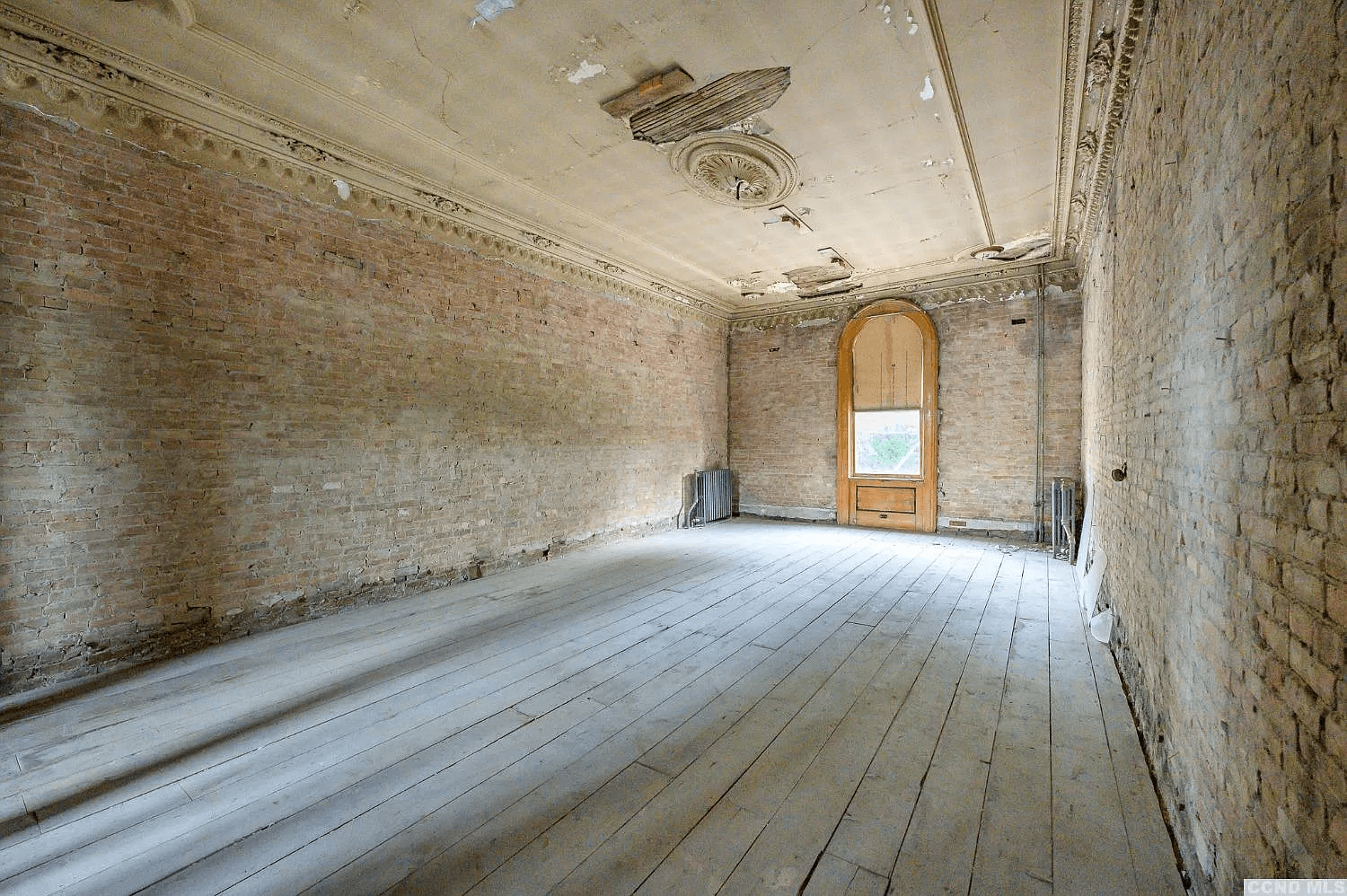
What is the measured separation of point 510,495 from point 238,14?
414 centimetres

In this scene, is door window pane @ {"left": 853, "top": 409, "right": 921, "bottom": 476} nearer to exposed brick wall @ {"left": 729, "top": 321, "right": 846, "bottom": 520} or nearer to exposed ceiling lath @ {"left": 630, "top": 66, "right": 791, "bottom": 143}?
exposed brick wall @ {"left": 729, "top": 321, "right": 846, "bottom": 520}

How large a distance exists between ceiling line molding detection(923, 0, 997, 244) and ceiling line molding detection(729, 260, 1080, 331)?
7.64ft

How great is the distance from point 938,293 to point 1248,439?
23.7 feet

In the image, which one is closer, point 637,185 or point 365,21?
point 365,21

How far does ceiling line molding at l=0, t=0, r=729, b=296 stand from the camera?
2.95 metres

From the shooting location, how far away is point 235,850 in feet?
5.91

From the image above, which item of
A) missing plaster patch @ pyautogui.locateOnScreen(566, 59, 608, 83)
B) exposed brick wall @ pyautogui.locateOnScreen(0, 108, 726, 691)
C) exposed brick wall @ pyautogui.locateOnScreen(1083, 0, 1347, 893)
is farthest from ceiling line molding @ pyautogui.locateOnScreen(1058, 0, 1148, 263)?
exposed brick wall @ pyautogui.locateOnScreen(0, 108, 726, 691)

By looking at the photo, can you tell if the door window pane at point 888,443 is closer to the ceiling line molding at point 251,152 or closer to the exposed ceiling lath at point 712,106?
the ceiling line molding at point 251,152

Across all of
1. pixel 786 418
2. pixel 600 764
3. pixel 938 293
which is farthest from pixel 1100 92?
pixel 786 418

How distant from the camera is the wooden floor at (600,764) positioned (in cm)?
172

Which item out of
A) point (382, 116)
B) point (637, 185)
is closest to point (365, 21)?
point (382, 116)

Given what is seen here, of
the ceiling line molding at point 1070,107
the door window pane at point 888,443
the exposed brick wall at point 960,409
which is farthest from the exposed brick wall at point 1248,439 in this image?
the door window pane at point 888,443

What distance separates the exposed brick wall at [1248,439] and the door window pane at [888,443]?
571 cm

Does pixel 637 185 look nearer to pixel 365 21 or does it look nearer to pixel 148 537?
pixel 365 21
